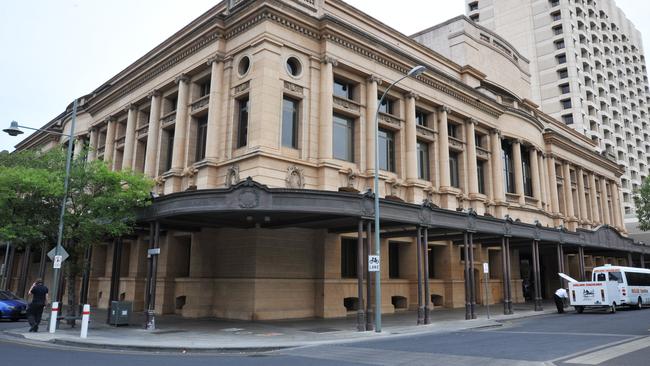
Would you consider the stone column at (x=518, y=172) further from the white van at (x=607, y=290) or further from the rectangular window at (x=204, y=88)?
the rectangular window at (x=204, y=88)

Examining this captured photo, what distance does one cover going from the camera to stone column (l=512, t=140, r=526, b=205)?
40.7 metres

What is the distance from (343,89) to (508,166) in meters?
20.0

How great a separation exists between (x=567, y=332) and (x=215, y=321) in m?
14.8

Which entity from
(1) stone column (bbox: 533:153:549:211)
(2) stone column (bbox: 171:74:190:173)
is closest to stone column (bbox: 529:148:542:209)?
(1) stone column (bbox: 533:153:549:211)

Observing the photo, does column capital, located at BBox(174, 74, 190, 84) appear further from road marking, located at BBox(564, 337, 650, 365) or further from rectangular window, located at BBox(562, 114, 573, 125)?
rectangular window, located at BBox(562, 114, 573, 125)

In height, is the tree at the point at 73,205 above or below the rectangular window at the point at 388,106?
below

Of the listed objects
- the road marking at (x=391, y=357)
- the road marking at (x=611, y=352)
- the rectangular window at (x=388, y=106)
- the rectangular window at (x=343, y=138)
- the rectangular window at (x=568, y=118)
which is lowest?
the road marking at (x=391, y=357)

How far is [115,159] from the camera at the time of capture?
36.0 meters

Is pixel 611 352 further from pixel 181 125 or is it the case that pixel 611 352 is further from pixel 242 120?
pixel 181 125

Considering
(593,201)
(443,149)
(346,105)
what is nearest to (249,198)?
(346,105)

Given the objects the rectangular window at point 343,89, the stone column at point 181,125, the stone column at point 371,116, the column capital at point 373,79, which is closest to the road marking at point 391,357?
the stone column at point 371,116

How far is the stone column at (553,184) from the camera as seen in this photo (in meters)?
46.1

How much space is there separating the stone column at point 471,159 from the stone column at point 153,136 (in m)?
21.5

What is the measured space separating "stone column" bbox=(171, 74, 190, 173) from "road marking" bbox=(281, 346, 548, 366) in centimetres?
1653
